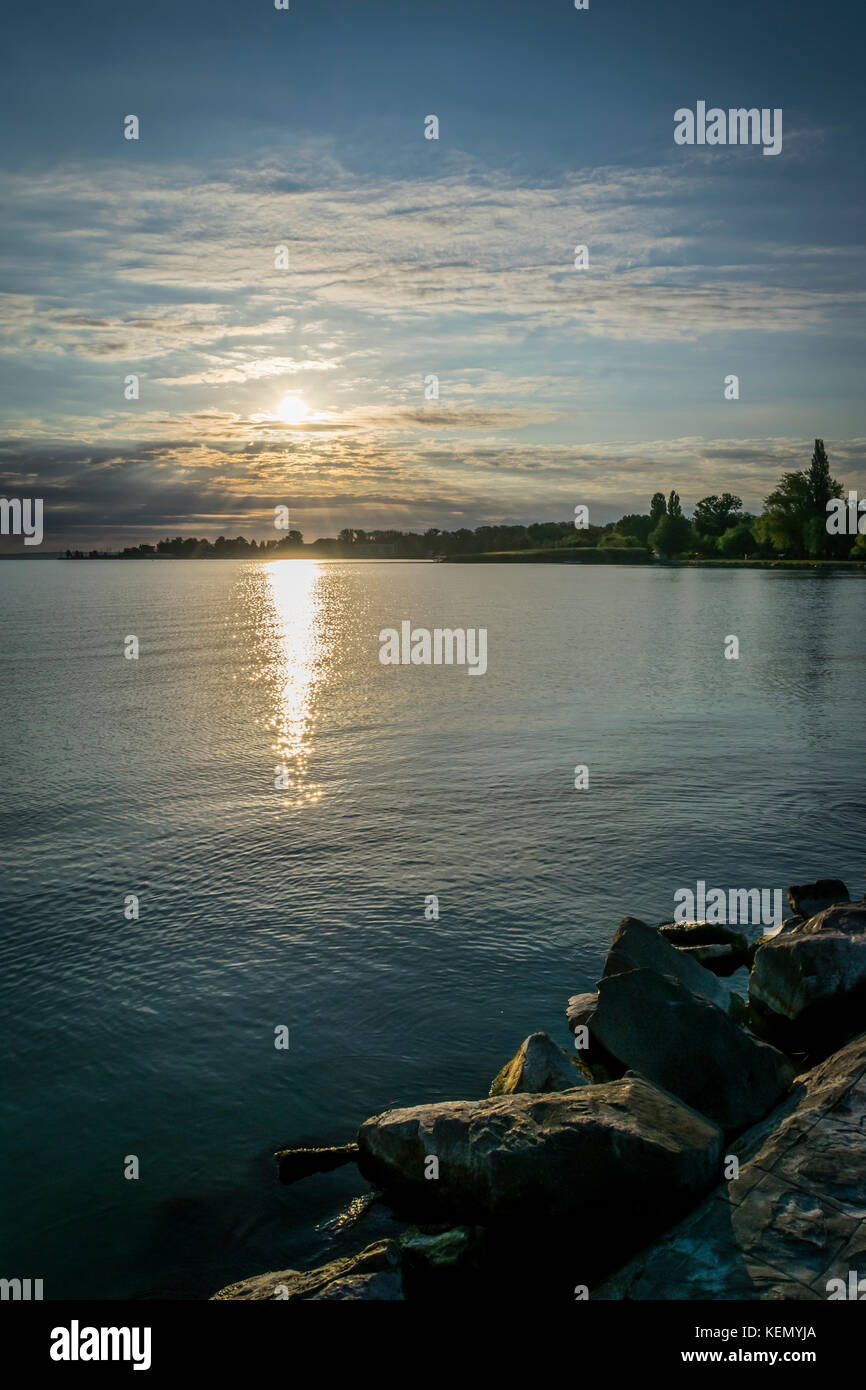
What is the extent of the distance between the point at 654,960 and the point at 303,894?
866 cm

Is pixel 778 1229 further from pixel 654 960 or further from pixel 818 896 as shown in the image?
pixel 818 896

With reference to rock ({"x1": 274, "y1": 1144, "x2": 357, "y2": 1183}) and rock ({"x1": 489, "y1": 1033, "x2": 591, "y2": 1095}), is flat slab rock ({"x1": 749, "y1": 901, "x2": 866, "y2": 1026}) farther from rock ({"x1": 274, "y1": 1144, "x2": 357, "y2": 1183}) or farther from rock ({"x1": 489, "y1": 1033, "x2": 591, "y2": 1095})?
rock ({"x1": 274, "y1": 1144, "x2": 357, "y2": 1183})

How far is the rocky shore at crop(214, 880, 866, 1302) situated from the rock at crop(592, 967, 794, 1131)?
0.7 inches

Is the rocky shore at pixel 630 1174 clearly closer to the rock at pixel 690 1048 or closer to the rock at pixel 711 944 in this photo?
the rock at pixel 690 1048

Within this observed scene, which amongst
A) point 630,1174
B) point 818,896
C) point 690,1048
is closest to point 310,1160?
point 630,1174

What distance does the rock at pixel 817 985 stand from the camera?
1336cm

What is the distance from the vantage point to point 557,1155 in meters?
9.08

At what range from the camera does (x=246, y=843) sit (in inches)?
926

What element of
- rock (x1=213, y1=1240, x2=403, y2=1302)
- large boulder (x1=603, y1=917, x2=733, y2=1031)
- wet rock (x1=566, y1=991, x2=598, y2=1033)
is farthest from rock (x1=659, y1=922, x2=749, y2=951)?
rock (x1=213, y1=1240, x2=403, y2=1302)

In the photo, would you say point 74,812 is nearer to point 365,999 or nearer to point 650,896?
point 365,999

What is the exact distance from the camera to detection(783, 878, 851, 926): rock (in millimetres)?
17703

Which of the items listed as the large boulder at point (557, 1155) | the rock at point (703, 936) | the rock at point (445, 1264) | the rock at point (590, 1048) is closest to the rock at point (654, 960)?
the rock at point (590, 1048)
